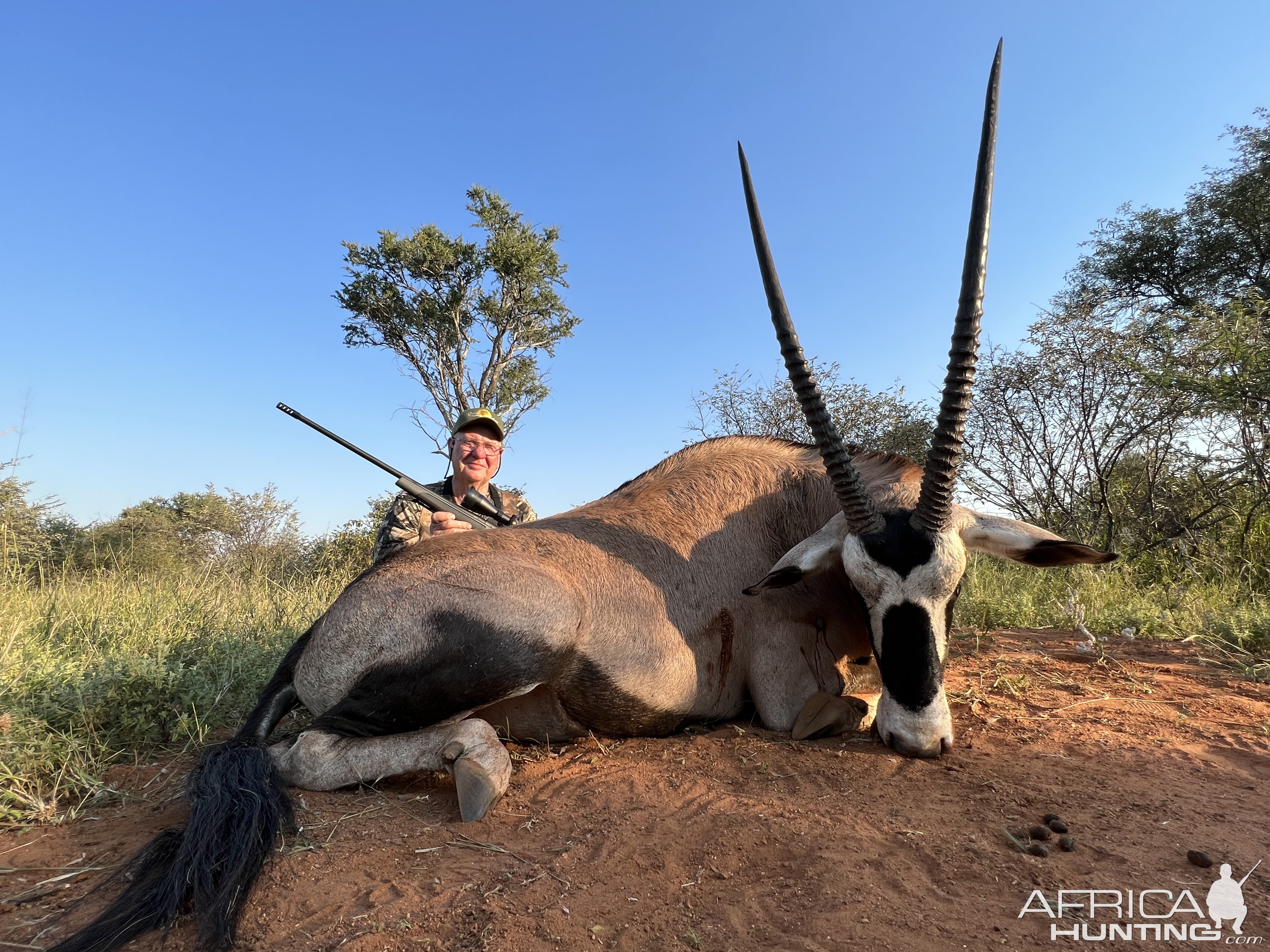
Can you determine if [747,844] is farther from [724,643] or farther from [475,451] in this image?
[475,451]

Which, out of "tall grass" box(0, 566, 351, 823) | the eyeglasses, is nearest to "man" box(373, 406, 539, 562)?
the eyeglasses

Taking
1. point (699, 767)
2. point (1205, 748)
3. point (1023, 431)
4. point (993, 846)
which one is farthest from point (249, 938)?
point (1023, 431)

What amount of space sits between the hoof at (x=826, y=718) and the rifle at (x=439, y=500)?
2991 mm

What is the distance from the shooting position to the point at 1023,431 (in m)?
8.94

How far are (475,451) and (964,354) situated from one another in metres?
4.26

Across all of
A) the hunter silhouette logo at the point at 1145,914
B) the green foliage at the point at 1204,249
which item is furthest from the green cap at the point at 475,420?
the green foliage at the point at 1204,249

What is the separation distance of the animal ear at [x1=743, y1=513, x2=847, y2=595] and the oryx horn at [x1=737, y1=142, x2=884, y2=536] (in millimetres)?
120

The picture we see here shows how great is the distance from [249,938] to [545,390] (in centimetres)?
1730

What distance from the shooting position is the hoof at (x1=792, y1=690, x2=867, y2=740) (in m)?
3.37

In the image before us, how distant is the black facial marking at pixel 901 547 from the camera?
3.11 meters

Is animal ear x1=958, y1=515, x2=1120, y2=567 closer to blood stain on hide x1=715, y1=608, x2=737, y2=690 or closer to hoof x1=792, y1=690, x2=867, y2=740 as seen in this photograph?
hoof x1=792, y1=690, x2=867, y2=740

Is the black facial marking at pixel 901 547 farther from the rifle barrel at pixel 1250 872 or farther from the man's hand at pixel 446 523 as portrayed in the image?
the man's hand at pixel 446 523

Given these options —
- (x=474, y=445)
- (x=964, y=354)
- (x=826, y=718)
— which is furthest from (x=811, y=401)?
(x=474, y=445)

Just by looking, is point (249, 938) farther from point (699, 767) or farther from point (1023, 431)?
point (1023, 431)
